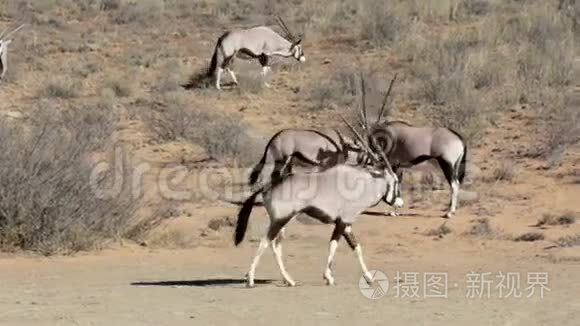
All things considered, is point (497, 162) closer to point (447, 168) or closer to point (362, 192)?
point (447, 168)

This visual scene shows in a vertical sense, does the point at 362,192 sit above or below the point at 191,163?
above

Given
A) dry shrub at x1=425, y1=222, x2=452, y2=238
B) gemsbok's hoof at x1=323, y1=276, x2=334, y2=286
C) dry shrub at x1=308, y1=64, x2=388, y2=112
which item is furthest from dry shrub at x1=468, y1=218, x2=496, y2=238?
dry shrub at x1=308, y1=64, x2=388, y2=112

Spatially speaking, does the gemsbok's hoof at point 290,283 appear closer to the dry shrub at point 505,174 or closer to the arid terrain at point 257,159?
the arid terrain at point 257,159

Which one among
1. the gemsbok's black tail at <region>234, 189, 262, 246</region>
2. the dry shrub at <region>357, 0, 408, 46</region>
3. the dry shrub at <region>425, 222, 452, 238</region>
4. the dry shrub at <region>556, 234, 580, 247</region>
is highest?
the dry shrub at <region>357, 0, 408, 46</region>

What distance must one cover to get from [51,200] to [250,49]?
39.7 ft

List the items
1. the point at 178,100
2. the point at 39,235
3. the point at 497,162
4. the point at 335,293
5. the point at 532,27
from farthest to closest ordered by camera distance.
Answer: the point at 532,27, the point at 178,100, the point at 497,162, the point at 39,235, the point at 335,293

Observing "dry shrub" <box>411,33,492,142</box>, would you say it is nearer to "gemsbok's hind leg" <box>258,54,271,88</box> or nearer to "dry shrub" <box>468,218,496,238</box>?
"gemsbok's hind leg" <box>258,54,271,88</box>

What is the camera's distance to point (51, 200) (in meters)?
12.2

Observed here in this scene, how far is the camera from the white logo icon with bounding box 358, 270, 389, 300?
9223 mm

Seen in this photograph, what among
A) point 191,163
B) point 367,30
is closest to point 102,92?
point 191,163

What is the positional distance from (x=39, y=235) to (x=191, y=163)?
550 cm

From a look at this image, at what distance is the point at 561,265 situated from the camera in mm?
11305

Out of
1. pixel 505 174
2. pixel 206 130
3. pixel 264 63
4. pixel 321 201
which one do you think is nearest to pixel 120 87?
pixel 264 63

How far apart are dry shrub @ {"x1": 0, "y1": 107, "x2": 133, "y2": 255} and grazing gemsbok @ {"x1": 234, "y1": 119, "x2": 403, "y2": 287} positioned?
294 centimetres
